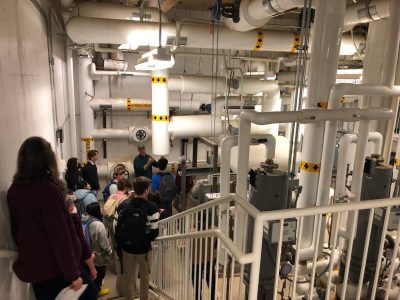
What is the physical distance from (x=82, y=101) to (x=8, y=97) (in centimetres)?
478

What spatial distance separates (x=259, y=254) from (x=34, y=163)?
3.76 ft

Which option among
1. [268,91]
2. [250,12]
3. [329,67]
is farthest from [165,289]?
[268,91]

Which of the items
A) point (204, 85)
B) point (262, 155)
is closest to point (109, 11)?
point (204, 85)

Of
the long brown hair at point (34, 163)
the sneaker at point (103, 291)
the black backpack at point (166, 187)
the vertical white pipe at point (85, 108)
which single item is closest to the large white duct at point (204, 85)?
the black backpack at point (166, 187)

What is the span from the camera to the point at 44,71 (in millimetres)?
3182

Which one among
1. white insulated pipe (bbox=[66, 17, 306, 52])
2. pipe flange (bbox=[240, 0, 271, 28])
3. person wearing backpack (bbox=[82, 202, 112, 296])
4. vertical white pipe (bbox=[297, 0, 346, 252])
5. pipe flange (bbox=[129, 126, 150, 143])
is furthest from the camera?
pipe flange (bbox=[129, 126, 150, 143])

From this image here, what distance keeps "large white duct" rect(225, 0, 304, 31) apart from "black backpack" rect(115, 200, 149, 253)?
222 cm

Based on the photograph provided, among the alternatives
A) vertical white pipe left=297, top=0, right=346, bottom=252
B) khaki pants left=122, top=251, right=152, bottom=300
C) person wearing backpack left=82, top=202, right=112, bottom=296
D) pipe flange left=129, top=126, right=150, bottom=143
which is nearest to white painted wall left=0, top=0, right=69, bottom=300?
person wearing backpack left=82, top=202, right=112, bottom=296

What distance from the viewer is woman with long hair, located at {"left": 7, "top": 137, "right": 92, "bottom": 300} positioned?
1.53m

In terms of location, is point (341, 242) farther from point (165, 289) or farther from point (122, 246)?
point (122, 246)

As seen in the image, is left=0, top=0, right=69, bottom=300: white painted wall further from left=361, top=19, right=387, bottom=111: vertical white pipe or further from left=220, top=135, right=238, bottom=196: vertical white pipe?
left=361, top=19, right=387, bottom=111: vertical white pipe

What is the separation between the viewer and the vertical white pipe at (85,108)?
20.1ft

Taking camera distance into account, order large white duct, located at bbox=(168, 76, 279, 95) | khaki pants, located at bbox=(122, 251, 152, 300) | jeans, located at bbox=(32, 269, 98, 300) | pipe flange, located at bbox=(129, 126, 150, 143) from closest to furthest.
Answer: jeans, located at bbox=(32, 269, 98, 300)
khaki pants, located at bbox=(122, 251, 152, 300)
large white duct, located at bbox=(168, 76, 279, 95)
pipe flange, located at bbox=(129, 126, 150, 143)

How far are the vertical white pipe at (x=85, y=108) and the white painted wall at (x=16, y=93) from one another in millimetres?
3139
